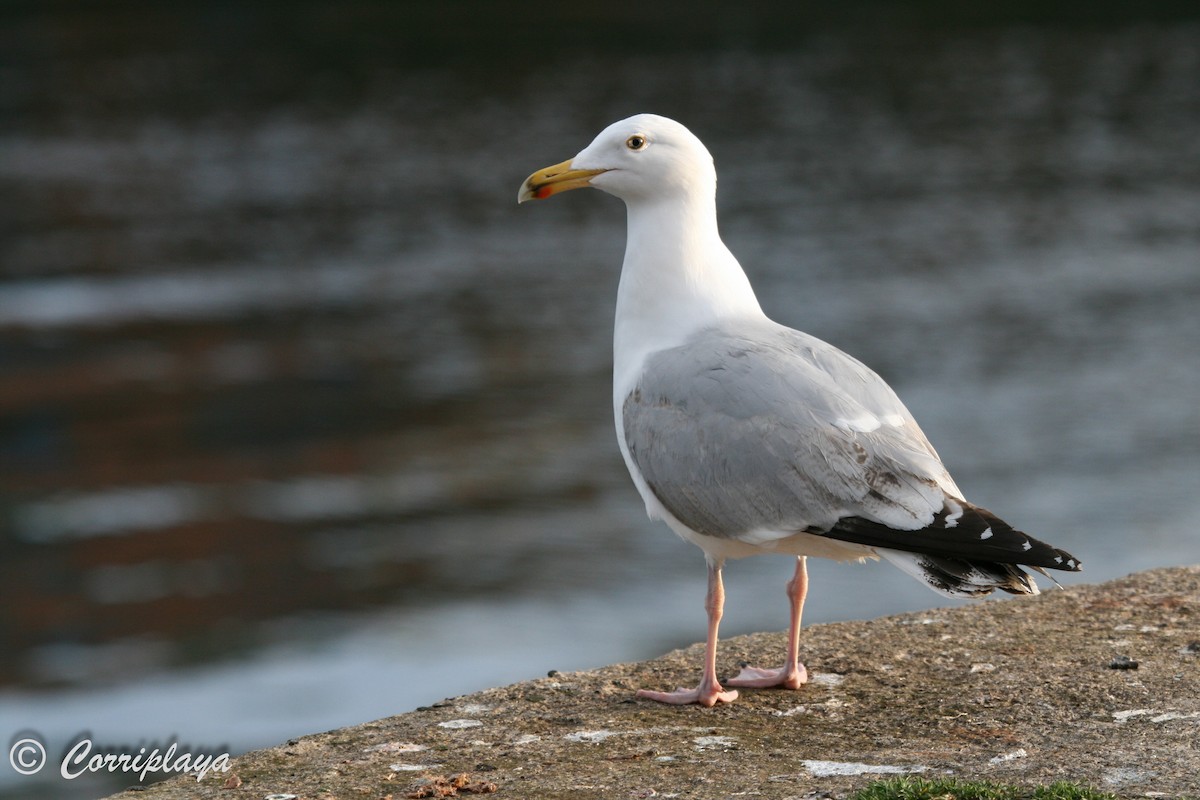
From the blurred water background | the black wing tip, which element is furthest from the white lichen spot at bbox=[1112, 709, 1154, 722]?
the blurred water background

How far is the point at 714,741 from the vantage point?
17.0 ft

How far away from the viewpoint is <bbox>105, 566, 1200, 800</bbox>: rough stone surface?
189 inches

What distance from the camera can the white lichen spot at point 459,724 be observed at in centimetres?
544

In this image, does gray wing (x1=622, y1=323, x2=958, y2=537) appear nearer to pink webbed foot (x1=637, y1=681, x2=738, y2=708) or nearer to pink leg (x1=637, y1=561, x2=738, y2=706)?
pink leg (x1=637, y1=561, x2=738, y2=706)

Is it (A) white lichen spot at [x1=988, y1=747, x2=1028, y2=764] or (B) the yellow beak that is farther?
(B) the yellow beak

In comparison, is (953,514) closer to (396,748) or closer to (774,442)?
(774,442)

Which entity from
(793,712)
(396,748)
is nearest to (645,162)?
(793,712)

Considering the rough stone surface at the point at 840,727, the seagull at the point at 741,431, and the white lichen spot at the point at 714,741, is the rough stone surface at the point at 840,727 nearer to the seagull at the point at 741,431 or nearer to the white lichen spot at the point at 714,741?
the white lichen spot at the point at 714,741

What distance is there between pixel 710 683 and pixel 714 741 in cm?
37

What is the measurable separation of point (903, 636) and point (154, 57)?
3301 centimetres

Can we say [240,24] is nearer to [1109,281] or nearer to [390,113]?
[390,113]

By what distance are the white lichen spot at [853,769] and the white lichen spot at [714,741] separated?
0.34 m

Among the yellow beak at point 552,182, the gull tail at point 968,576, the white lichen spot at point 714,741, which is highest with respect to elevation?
the yellow beak at point 552,182
